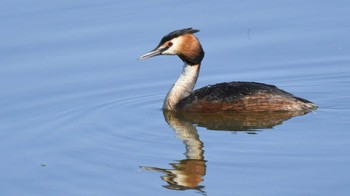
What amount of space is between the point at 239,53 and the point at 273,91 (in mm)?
1978

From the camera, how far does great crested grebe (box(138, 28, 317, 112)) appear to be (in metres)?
12.9

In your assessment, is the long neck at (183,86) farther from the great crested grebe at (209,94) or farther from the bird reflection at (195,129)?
→ the bird reflection at (195,129)

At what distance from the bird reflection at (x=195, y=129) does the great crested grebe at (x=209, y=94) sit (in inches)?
3.8

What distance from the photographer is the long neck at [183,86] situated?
13539 millimetres

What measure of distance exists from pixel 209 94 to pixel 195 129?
794 mm

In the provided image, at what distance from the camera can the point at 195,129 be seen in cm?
1252

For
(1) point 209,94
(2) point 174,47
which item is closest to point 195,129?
(1) point 209,94

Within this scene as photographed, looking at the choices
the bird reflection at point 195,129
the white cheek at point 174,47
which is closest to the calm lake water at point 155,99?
the bird reflection at point 195,129

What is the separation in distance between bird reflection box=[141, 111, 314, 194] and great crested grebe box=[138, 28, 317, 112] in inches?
3.8

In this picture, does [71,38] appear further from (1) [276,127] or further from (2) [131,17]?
(1) [276,127]

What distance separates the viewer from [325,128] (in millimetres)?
11812

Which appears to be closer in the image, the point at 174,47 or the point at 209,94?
the point at 209,94

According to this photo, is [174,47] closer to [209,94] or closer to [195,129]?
[209,94]

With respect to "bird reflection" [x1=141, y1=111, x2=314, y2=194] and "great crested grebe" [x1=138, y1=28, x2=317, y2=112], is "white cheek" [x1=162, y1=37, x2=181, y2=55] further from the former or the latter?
"bird reflection" [x1=141, y1=111, x2=314, y2=194]
